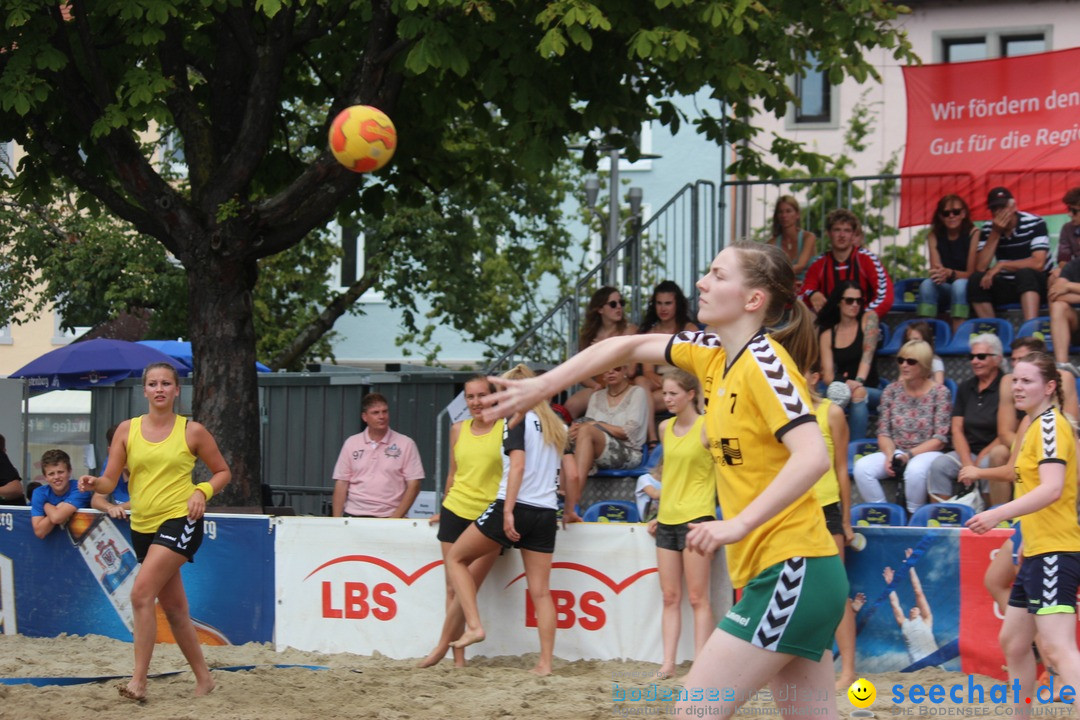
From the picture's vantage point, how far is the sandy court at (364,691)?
7156 mm

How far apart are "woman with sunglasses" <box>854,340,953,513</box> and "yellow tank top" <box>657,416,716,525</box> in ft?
5.73

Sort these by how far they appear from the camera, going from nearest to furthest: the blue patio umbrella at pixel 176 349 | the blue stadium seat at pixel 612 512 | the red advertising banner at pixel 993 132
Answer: the blue stadium seat at pixel 612 512 < the red advertising banner at pixel 993 132 < the blue patio umbrella at pixel 176 349

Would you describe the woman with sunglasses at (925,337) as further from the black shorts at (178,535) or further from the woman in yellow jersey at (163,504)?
the black shorts at (178,535)

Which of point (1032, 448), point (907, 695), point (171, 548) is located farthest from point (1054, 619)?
point (171, 548)

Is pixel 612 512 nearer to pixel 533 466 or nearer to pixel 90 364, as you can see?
pixel 533 466

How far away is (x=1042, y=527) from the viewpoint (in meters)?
6.20

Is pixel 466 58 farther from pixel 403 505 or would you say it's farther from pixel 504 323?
pixel 504 323

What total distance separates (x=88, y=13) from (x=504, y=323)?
15.6 meters

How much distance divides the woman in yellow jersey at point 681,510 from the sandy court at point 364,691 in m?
0.46

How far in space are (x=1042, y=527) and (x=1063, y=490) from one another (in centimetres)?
20

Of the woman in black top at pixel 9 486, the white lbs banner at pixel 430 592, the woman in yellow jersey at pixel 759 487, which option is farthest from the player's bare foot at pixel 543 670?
the woman in black top at pixel 9 486

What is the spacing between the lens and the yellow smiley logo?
23.6ft

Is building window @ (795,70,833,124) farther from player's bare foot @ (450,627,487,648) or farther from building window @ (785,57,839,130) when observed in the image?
player's bare foot @ (450,627,487,648)

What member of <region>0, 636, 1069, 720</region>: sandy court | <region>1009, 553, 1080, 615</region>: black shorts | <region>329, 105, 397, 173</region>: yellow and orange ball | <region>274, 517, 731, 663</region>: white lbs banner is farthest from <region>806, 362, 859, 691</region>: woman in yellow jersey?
<region>329, 105, 397, 173</region>: yellow and orange ball
